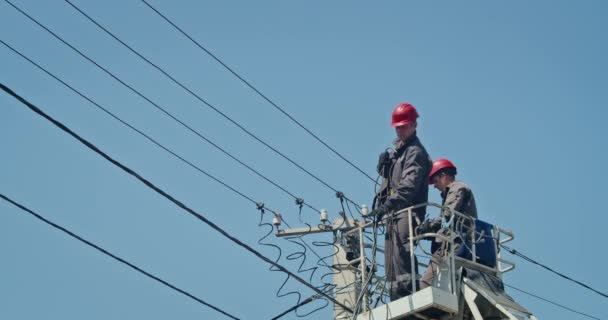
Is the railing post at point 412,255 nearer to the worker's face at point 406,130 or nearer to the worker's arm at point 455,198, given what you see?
the worker's arm at point 455,198

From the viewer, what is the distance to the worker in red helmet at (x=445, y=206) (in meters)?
11.9

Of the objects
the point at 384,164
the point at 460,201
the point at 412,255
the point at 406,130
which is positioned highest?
the point at 406,130

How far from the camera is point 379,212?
1222cm

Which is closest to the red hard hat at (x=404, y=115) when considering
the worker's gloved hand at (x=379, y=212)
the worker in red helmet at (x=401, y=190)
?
the worker in red helmet at (x=401, y=190)

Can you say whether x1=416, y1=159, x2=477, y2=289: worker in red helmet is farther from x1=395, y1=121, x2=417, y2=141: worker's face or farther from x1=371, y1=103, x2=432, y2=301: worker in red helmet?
x1=395, y1=121, x2=417, y2=141: worker's face

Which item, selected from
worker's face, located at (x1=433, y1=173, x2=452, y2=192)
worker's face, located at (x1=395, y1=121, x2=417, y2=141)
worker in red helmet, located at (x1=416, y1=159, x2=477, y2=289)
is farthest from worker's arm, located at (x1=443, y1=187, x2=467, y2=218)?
worker's face, located at (x1=395, y1=121, x2=417, y2=141)

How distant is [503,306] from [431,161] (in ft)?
6.05

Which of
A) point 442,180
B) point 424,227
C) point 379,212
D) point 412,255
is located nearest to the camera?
point 412,255

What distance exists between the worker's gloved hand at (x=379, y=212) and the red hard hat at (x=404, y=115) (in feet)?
3.64

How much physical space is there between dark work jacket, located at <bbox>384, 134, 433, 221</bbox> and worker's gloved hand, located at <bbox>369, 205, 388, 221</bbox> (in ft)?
0.18

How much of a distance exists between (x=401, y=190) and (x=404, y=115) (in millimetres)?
1096

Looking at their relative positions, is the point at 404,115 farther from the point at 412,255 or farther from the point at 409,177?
the point at 412,255

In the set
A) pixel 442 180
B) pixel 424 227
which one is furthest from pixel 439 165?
pixel 424 227

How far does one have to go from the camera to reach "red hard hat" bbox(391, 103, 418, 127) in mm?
12719
